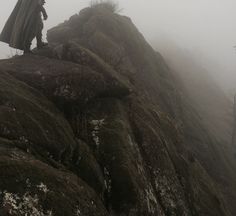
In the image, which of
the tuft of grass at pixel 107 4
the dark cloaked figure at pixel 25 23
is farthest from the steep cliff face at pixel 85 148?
the tuft of grass at pixel 107 4

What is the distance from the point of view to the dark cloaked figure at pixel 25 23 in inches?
547

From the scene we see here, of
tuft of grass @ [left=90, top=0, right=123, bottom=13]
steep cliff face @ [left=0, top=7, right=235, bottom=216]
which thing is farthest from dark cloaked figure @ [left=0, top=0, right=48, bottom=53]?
tuft of grass @ [left=90, top=0, right=123, bottom=13]

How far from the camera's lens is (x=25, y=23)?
1389 cm

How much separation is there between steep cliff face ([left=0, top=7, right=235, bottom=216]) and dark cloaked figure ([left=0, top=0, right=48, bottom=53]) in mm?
601

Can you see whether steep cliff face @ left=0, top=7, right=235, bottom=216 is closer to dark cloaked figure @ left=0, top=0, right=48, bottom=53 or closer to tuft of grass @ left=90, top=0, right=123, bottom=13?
dark cloaked figure @ left=0, top=0, right=48, bottom=53

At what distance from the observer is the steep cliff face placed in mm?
7953

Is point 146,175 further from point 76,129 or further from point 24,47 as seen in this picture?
point 24,47

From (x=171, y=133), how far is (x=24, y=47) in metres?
6.63

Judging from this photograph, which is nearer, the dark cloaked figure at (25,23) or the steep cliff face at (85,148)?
the steep cliff face at (85,148)

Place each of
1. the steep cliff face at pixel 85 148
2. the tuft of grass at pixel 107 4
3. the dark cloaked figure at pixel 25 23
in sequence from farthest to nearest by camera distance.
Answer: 1. the tuft of grass at pixel 107 4
2. the dark cloaked figure at pixel 25 23
3. the steep cliff face at pixel 85 148

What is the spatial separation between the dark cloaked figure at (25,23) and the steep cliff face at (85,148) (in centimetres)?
60

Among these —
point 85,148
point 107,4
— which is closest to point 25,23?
point 85,148

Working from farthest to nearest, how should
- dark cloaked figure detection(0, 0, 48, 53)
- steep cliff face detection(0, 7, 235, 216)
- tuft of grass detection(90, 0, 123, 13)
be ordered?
tuft of grass detection(90, 0, 123, 13) < dark cloaked figure detection(0, 0, 48, 53) < steep cliff face detection(0, 7, 235, 216)

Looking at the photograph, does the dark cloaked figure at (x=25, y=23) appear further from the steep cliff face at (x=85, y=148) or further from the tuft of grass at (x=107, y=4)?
the tuft of grass at (x=107, y=4)
